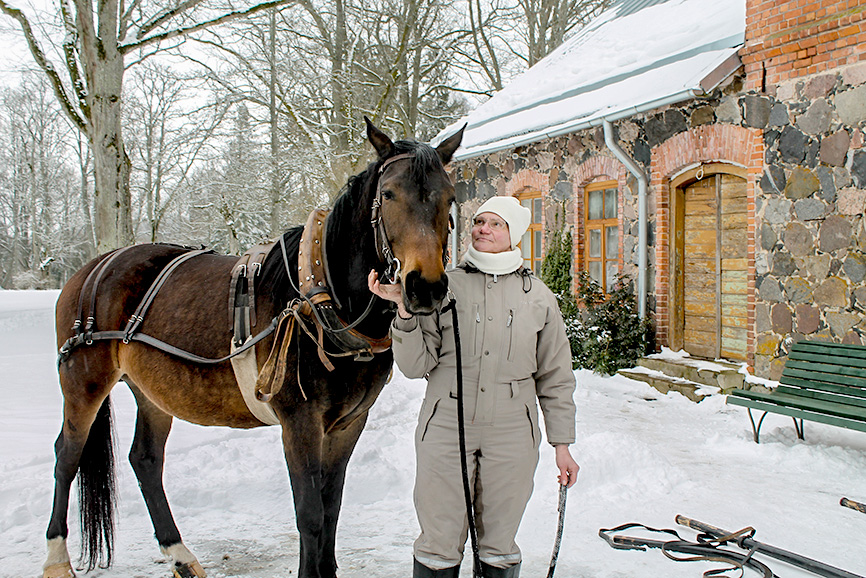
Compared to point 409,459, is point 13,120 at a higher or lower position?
higher

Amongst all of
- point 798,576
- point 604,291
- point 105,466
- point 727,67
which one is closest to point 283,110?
point 604,291

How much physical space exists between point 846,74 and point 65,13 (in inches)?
353

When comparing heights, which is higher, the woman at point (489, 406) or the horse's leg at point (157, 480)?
the woman at point (489, 406)

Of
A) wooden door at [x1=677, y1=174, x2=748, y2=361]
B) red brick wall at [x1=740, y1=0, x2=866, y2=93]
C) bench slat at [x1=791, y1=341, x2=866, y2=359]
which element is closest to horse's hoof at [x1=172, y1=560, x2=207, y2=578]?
bench slat at [x1=791, y1=341, x2=866, y2=359]

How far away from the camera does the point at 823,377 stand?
17.4ft

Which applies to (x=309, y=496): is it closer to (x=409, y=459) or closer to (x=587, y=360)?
(x=409, y=459)

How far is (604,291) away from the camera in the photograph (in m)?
9.09

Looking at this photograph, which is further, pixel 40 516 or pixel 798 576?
pixel 40 516

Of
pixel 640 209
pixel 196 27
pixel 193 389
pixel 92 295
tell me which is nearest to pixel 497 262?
pixel 193 389

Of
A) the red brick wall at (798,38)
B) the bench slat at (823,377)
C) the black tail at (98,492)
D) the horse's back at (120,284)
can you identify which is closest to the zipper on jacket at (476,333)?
the horse's back at (120,284)

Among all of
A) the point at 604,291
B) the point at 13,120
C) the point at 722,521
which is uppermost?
the point at 13,120

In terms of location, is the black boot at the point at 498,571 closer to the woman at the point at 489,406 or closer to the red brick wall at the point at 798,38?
the woman at the point at 489,406

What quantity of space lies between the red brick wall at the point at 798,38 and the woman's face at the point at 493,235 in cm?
567

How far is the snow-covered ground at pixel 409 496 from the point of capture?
3.23 metres
